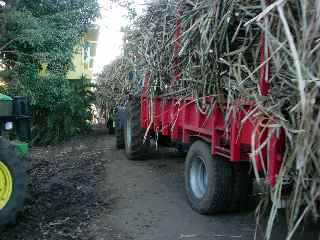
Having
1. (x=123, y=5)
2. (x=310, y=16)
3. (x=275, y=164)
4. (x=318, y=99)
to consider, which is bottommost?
(x=275, y=164)

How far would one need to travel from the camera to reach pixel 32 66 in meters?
11.5

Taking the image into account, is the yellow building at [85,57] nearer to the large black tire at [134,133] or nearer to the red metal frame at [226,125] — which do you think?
the large black tire at [134,133]

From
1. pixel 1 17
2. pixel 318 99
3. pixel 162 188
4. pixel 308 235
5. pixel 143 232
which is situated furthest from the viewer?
pixel 1 17

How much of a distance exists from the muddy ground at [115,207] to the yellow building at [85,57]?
5.05 m

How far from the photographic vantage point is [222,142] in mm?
5059

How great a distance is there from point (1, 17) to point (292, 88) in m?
9.26

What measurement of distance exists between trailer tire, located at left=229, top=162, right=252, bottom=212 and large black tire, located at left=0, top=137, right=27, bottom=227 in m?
2.39

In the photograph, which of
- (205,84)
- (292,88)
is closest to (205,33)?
(205,84)

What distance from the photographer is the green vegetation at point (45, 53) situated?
11.1 m

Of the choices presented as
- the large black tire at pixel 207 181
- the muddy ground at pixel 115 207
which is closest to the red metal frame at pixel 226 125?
the large black tire at pixel 207 181

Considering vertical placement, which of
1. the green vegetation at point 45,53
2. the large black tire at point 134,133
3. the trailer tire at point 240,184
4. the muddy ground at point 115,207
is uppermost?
the green vegetation at point 45,53

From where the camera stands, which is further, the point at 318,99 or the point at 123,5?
the point at 123,5

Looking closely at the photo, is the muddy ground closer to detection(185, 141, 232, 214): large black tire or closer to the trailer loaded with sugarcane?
detection(185, 141, 232, 214): large black tire

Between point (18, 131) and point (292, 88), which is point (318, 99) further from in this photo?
point (18, 131)
